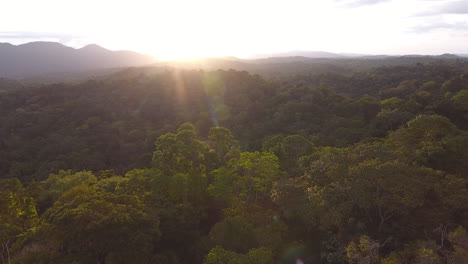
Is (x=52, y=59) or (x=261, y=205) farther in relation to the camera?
(x=52, y=59)

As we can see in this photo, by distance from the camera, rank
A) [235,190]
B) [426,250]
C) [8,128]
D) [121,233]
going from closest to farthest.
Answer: [426,250] → [121,233] → [235,190] → [8,128]

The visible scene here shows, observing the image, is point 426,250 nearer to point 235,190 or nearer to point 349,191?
point 349,191

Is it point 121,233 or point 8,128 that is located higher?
point 121,233

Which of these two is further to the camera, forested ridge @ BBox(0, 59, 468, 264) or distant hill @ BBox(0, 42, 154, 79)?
distant hill @ BBox(0, 42, 154, 79)

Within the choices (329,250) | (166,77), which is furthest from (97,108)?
(329,250)

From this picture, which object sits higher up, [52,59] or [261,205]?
[52,59]

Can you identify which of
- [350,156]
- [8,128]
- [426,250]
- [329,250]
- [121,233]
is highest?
[350,156]

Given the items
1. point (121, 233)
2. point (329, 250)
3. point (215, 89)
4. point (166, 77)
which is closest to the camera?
point (121, 233)

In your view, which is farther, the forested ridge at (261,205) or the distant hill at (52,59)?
the distant hill at (52,59)
